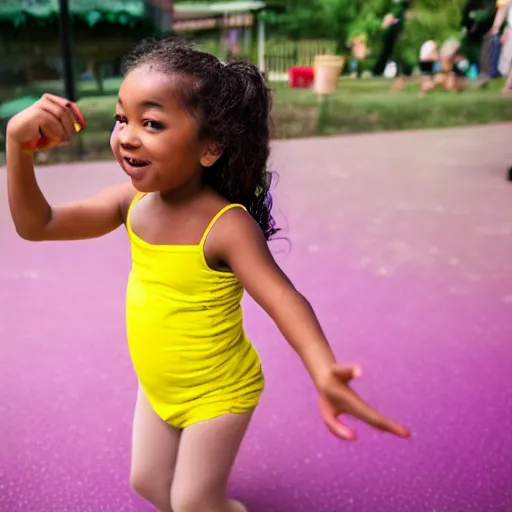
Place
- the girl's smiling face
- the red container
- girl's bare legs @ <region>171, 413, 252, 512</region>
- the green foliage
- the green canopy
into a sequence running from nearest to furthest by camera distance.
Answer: the girl's smiling face
girl's bare legs @ <region>171, 413, 252, 512</region>
the green canopy
the red container
the green foliage

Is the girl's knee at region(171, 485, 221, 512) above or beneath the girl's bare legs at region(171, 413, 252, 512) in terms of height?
beneath

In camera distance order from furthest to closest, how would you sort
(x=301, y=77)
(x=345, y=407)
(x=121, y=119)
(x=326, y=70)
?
1. (x=326, y=70)
2. (x=301, y=77)
3. (x=121, y=119)
4. (x=345, y=407)

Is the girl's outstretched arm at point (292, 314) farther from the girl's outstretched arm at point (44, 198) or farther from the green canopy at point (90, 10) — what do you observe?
the green canopy at point (90, 10)

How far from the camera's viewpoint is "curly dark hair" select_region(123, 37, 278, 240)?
1.05m

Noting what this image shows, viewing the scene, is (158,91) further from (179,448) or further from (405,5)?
(405,5)

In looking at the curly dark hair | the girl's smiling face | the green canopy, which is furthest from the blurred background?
the girl's smiling face

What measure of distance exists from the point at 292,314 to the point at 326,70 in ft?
22.2

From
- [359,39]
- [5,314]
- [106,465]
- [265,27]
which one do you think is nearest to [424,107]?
[359,39]

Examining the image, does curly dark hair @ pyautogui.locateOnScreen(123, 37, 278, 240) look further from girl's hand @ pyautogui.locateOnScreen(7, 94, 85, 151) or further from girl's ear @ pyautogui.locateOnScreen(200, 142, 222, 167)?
girl's hand @ pyautogui.locateOnScreen(7, 94, 85, 151)

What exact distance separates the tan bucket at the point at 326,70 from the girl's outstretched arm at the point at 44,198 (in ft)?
21.0

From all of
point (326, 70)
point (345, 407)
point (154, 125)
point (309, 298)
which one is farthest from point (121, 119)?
point (326, 70)

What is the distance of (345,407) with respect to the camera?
0.82m

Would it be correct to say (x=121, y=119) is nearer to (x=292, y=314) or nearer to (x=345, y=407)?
(x=292, y=314)

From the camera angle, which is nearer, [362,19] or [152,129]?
[152,129]
